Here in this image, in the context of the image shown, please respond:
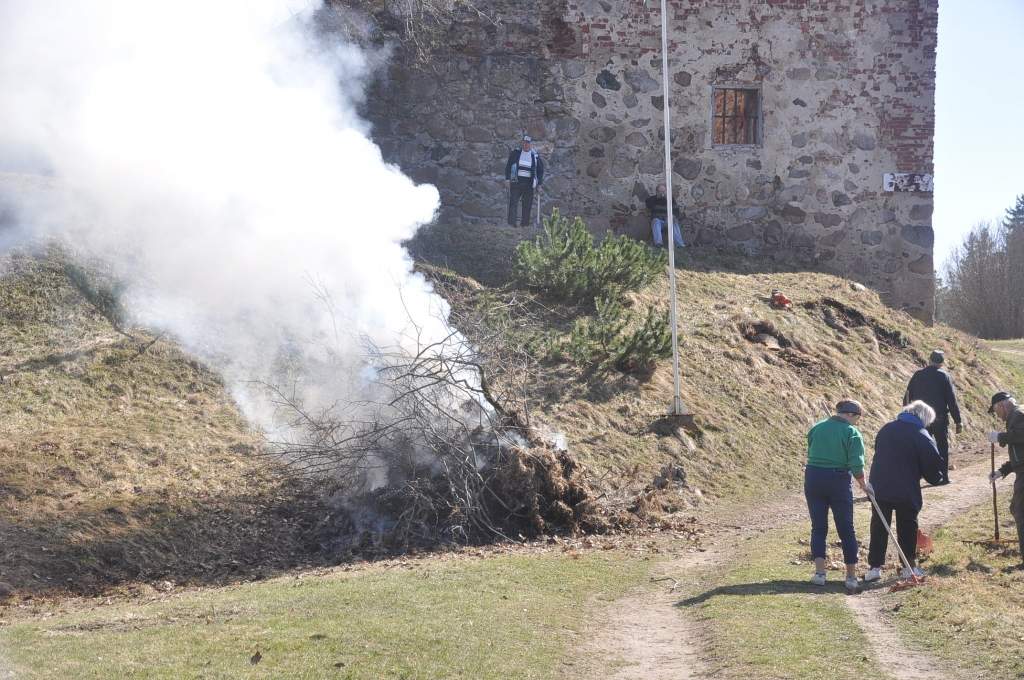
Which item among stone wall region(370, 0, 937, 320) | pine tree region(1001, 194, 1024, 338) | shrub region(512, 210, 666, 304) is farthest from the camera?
pine tree region(1001, 194, 1024, 338)

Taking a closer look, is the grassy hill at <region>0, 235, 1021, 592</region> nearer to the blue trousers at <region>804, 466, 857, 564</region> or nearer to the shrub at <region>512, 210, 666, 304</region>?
the shrub at <region>512, 210, 666, 304</region>

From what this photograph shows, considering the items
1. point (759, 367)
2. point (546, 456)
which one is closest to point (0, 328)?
point (546, 456)

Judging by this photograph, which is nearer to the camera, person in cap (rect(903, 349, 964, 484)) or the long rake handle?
the long rake handle

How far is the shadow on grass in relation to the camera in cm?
965

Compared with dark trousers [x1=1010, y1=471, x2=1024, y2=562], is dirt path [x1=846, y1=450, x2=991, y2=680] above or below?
below

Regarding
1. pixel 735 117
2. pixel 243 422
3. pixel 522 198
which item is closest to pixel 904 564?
pixel 243 422

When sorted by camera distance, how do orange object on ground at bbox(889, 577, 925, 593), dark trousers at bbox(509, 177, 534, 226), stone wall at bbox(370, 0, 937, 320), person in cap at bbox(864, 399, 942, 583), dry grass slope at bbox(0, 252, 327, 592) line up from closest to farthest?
orange object on ground at bbox(889, 577, 925, 593) → person in cap at bbox(864, 399, 942, 583) → dry grass slope at bbox(0, 252, 327, 592) → dark trousers at bbox(509, 177, 534, 226) → stone wall at bbox(370, 0, 937, 320)

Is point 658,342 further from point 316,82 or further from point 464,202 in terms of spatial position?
point 316,82

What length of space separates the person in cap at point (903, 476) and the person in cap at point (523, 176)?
12262 millimetres

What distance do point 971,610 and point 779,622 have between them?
4.47ft

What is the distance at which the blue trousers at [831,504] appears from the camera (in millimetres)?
9695

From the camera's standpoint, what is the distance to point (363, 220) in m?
17.2

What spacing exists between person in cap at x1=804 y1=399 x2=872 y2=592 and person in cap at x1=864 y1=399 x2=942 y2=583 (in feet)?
0.68

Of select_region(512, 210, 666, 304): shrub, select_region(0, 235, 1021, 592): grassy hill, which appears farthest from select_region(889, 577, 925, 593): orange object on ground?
select_region(512, 210, 666, 304): shrub
